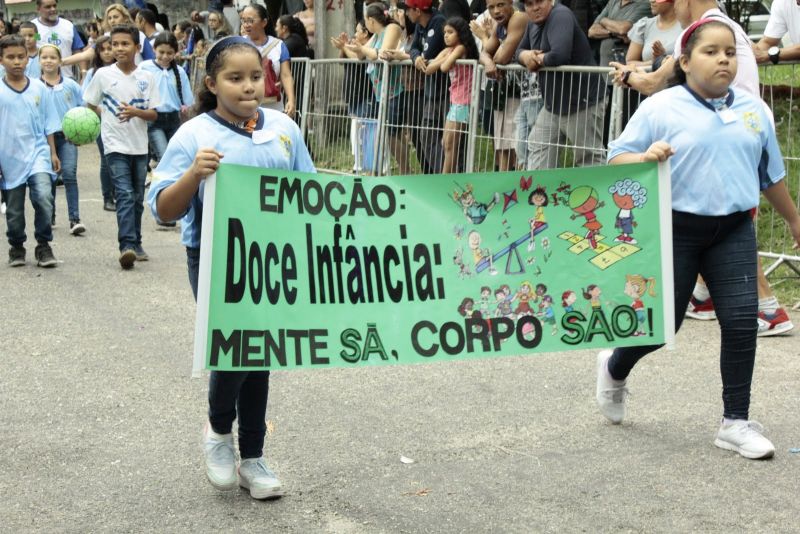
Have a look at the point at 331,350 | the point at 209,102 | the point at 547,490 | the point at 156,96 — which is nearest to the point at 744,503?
the point at 547,490

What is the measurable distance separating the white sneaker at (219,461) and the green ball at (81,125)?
6363mm

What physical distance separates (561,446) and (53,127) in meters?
6.52

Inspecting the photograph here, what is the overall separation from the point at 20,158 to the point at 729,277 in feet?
22.0

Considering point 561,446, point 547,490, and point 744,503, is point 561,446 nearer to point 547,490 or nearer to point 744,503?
point 547,490

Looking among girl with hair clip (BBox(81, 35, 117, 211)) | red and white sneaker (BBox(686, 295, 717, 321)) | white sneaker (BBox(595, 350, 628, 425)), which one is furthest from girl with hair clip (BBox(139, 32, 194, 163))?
white sneaker (BBox(595, 350, 628, 425))

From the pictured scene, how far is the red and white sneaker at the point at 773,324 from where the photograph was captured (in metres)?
7.45

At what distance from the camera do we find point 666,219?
5.03m

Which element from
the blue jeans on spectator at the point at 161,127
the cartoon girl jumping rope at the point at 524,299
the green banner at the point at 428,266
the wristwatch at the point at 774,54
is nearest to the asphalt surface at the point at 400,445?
the green banner at the point at 428,266

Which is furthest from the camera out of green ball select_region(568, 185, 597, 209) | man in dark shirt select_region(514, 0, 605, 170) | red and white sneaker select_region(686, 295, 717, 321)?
man in dark shirt select_region(514, 0, 605, 170)

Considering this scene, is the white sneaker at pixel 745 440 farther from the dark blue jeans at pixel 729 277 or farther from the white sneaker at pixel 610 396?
the white sneaker at pixel 610 396

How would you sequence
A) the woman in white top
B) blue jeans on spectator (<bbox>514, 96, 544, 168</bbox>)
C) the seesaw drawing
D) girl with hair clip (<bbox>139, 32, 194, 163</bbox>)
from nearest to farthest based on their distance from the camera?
the seesaw drawing
the woman in white top
blue jeans on spectator (<bbox>514, 96, 544, 168</bbox>)
girl with hair clip (<bbox>139, 32, 194, 163</bbox>)

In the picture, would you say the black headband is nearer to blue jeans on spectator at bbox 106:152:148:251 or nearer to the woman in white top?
the woman in white top

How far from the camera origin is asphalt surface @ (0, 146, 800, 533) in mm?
4598

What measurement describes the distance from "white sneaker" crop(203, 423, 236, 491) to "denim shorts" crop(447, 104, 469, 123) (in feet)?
22.2
